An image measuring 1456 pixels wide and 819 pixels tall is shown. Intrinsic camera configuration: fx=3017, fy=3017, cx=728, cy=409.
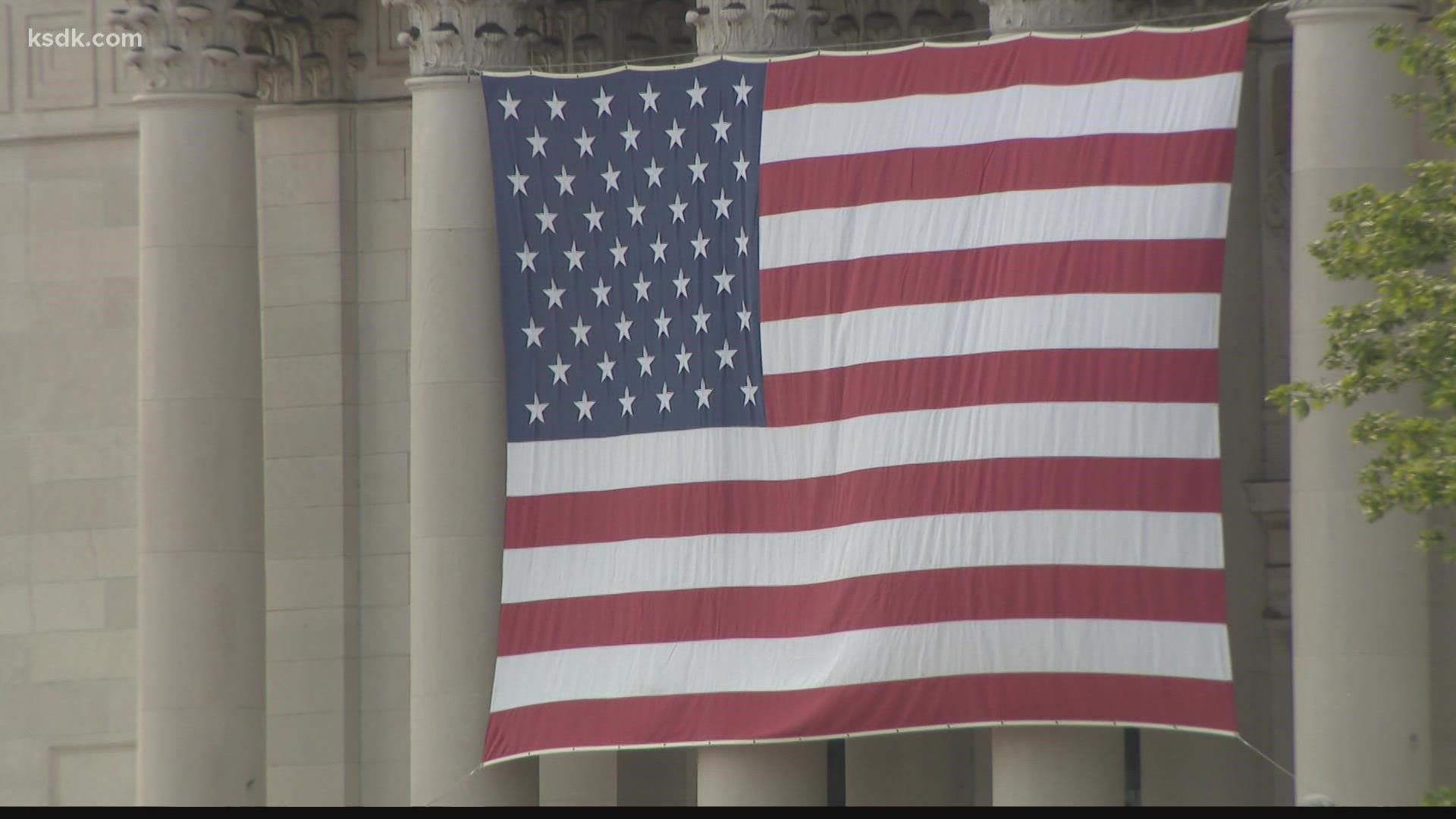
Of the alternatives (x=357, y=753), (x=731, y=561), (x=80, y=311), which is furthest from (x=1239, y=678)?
(x=80, y=311)

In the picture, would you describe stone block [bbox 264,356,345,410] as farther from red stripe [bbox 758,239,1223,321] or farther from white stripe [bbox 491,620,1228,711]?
red stripe [bbox 758,239,1223,321]

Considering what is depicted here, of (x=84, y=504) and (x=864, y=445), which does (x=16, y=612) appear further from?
(x=864, y=445)

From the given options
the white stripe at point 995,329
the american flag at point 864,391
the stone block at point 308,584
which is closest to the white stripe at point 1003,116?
the american flag at point 864,391

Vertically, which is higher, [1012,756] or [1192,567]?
[1192,567]

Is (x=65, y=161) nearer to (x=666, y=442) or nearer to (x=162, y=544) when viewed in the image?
(x=162, y=544)

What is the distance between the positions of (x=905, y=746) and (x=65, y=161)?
55.3ft

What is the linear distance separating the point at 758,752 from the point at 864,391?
5.12 meters

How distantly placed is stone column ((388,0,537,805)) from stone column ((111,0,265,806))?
2.80 m

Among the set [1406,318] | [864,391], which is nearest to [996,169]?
[864,391]

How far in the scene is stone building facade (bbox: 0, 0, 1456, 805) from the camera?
1523 inches

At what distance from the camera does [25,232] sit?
49438 mm

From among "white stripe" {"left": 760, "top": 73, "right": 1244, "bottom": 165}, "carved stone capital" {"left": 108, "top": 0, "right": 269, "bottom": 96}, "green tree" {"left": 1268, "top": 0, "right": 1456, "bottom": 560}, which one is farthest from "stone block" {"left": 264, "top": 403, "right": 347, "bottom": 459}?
"green tree" {"left": 1268, "top": 0, "right": 1456, "bottom": 560}

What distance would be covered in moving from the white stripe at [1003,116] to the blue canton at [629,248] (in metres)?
0.90

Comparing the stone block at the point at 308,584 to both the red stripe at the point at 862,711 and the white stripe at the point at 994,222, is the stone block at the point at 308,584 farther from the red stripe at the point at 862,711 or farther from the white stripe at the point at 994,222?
the white stripe at the point at 994,222
